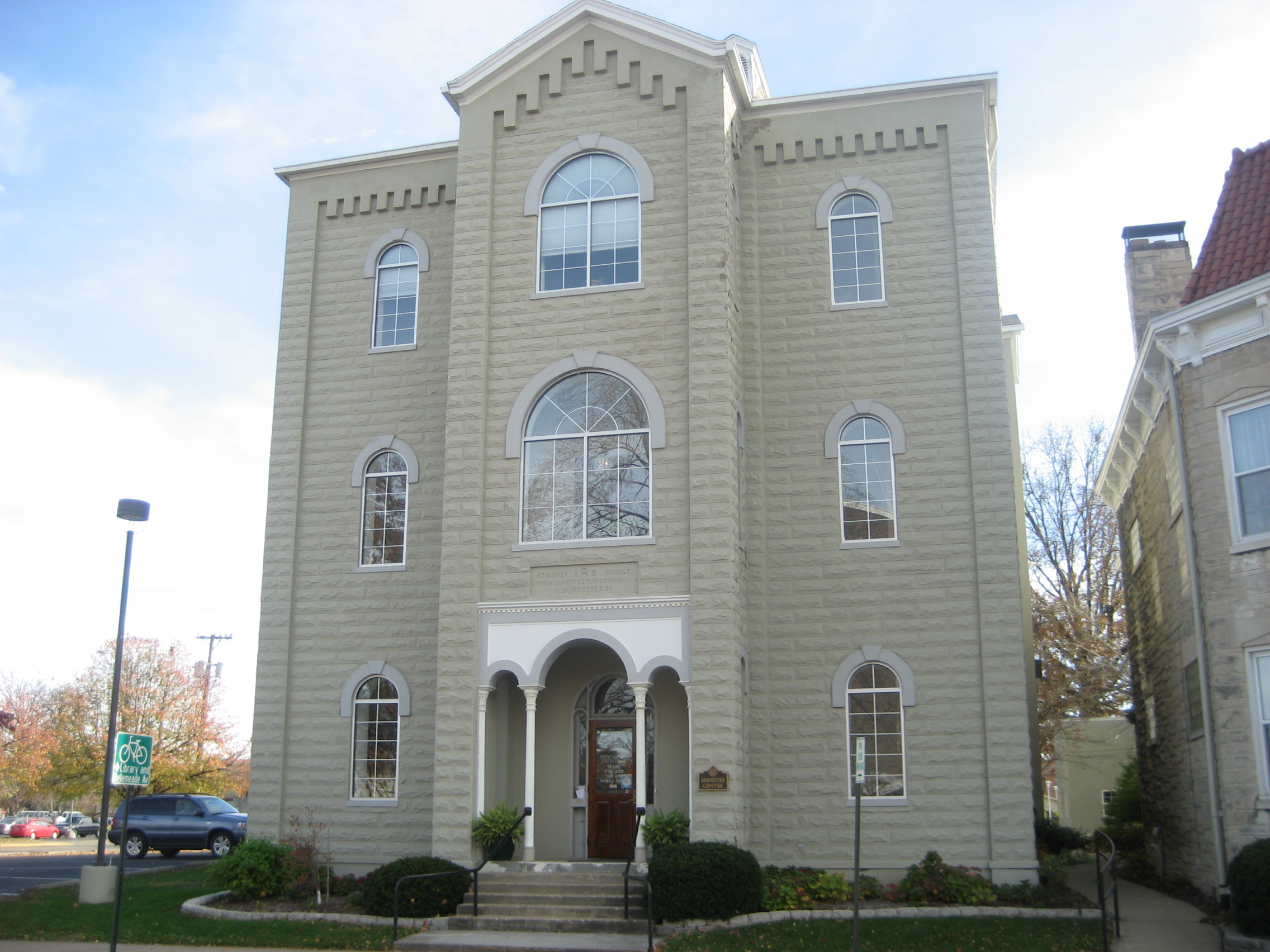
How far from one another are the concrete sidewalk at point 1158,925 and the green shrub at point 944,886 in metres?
1.86

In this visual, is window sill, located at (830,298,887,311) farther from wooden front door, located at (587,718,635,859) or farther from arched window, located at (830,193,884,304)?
wooden front door, located at (587,718,635,859)

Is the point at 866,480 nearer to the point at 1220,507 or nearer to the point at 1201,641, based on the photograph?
the point at 1220,507

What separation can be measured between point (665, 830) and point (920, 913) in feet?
11.8

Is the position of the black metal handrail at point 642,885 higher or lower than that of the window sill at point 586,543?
lower

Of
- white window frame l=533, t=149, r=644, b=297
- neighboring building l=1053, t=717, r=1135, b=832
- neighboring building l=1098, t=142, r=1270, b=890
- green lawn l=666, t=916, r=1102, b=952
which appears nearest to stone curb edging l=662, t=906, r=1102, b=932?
green lawn l=666, t=916, r=1102, b=952

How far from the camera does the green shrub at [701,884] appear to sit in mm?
14750

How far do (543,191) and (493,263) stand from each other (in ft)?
4.92

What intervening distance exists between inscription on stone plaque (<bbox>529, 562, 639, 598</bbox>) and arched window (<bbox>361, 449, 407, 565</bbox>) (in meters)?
3.71

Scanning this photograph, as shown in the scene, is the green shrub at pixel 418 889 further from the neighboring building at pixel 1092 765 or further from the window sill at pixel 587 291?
the neighboring building at pixel 1092 765

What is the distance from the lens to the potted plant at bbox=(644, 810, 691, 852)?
16203 mm

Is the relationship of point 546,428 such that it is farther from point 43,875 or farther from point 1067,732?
point 1067,732

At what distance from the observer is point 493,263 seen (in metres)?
19.4

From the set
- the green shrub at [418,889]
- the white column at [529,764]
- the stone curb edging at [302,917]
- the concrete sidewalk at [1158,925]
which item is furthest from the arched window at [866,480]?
the stone curb edging at [302,917]

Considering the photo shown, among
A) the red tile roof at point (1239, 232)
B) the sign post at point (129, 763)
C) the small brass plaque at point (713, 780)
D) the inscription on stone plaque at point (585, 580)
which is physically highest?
the red tile roof at point (1239, 232)
